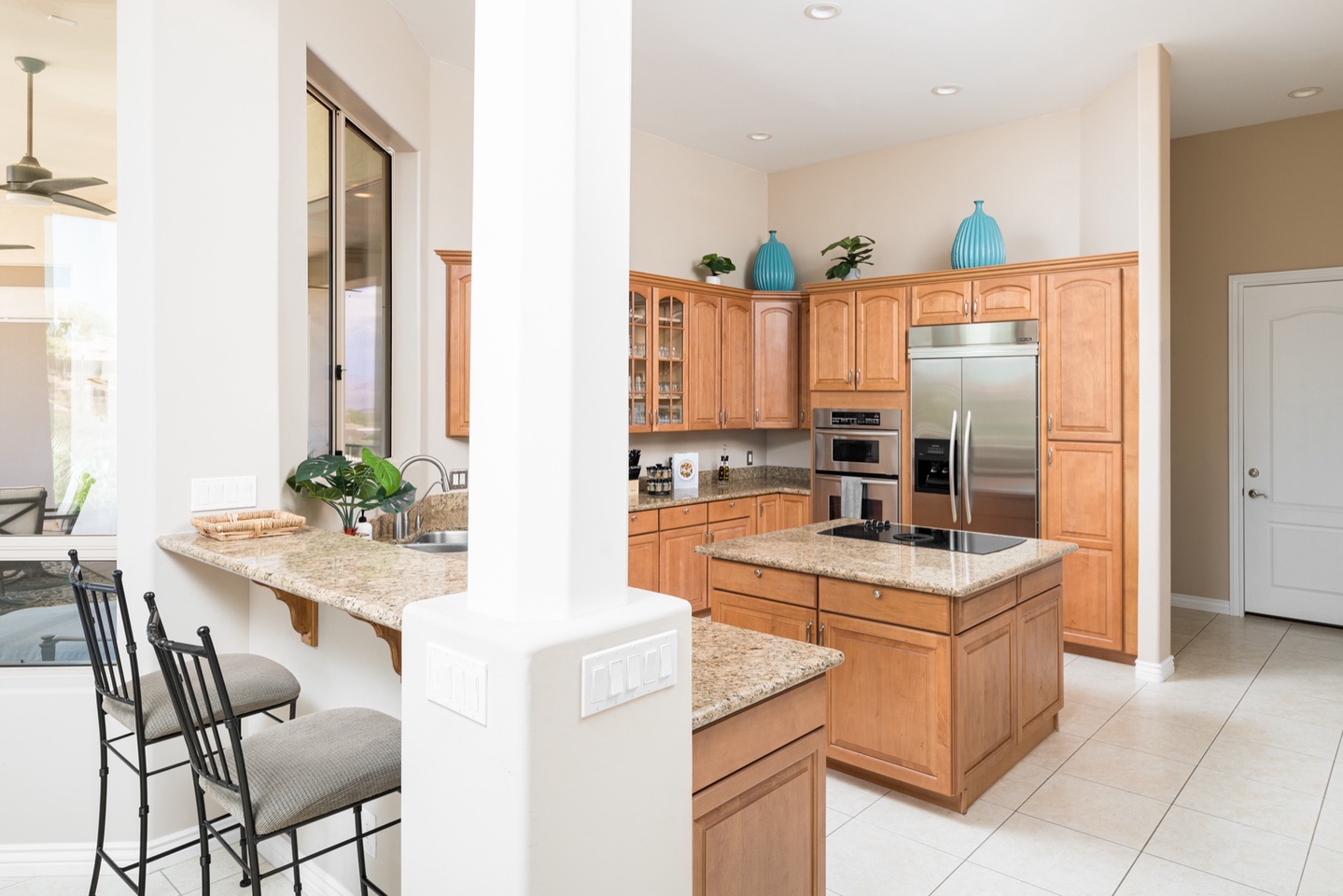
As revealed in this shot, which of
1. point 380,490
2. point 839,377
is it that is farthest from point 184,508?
point 839,377

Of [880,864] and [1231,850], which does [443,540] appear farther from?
[1231,850]

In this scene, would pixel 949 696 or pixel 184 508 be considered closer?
pixel 184 508

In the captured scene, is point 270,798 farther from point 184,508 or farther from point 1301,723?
point 1301,723

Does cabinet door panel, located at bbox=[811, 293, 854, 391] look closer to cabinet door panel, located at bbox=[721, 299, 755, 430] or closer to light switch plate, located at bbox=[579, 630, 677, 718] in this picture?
cabinet door panel, located at bbox=[721, 299, 755, 430]

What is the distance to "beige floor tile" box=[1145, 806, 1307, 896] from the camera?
244 cm

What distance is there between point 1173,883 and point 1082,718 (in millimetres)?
1359

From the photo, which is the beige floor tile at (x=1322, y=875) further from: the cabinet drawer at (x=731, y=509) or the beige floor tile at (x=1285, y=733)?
the cabinet drawer at (x=731, y=509)

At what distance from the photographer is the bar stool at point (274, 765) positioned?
58.8 inches

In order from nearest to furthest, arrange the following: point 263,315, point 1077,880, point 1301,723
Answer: point 1077,880 < point 263,315 < point 1301,723

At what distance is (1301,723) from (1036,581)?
1587 millimetres

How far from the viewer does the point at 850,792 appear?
118 inches

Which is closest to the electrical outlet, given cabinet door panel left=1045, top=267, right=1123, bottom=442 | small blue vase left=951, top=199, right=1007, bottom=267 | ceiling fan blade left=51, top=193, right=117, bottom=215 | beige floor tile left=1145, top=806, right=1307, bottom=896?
ceiling fan blade left=51, top=193, right=117, bottom=215

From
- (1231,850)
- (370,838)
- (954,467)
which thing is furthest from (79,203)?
(954,467)

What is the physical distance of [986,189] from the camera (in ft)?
17.7
